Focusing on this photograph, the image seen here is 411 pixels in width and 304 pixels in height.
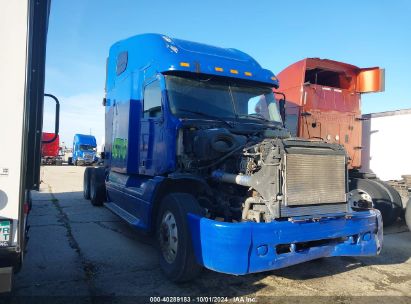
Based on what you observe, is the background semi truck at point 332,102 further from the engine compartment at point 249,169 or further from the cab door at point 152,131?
the cab door at point 152,131

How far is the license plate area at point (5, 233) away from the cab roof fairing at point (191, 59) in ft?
10.5

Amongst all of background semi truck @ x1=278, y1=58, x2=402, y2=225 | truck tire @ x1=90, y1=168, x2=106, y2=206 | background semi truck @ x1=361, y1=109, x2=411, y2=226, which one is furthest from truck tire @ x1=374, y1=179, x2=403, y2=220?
truck tire @ x1=90, y1=168, x2=106, y2=206

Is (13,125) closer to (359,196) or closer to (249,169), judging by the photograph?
(249,169)

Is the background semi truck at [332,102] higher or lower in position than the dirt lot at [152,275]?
higher

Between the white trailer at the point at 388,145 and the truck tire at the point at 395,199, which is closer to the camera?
the truck tire at the point at 395,199

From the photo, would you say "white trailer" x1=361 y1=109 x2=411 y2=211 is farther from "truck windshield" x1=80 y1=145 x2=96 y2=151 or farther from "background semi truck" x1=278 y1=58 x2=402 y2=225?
"truck windshield" x1=80 y1=145 x2=96 y2=151

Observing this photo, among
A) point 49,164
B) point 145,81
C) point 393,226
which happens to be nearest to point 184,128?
point 145,81

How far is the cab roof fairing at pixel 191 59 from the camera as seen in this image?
18.0 feet

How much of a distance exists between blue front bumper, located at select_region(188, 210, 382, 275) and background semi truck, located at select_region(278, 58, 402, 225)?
4.04 meters

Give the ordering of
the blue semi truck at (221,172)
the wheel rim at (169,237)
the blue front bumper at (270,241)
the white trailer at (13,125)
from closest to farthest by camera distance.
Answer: the white trailer at (13,125), the blue front bumper at (270,241), the blue semi truck at (221,172), the wheel rim at (169,237)

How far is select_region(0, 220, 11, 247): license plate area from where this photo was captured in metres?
2.83

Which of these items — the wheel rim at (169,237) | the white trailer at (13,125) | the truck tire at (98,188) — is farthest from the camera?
the truck tire at (98,188)

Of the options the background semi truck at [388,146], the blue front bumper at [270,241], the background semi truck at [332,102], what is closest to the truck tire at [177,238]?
the blue front bumper at [270,241]

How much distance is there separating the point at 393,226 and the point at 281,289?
5211mm
